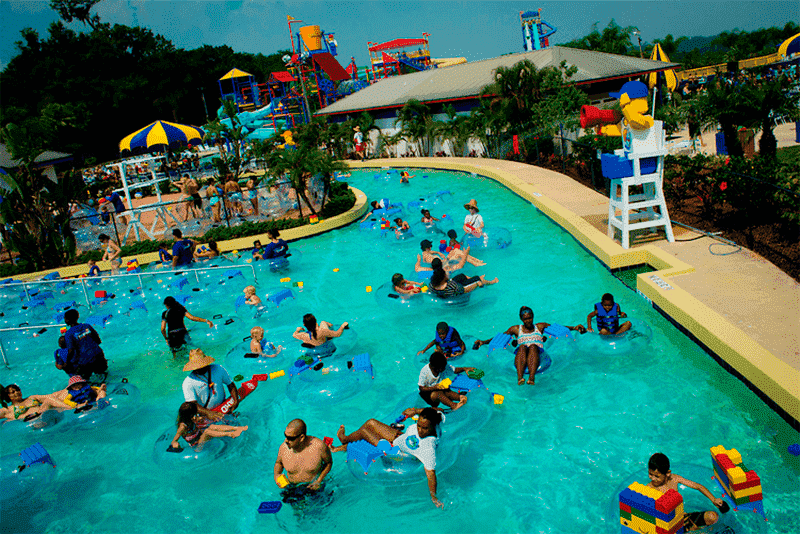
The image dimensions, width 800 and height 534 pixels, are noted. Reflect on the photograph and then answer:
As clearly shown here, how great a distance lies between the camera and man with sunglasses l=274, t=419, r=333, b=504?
6410 millimetres

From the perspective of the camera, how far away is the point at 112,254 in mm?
17203

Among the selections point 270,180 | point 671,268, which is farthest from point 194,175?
point 671,268

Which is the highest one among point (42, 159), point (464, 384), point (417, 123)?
point (42, 159)

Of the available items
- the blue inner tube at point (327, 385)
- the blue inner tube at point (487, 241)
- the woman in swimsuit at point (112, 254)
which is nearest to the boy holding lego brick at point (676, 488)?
the blue inner tube at point (327, 385)

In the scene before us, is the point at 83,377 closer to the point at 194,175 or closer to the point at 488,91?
the point at 488,91

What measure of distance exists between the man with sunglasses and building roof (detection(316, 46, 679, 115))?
24387mm

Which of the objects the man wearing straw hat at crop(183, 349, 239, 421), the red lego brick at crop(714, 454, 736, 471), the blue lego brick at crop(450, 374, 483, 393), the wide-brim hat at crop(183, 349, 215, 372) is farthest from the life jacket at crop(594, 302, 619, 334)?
the wide-brim hat at crop(183, 349, 215, 372)

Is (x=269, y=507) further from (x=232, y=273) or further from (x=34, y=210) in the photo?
(x=34, y=210)

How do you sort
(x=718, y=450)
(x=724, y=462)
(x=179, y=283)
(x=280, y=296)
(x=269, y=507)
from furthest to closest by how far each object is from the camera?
(x=179, y=283) < (x=280, y=296) < (x=269, y=507) < (x=718, y=450) < (x=724, y=462)

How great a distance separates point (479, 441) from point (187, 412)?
3.87 metres

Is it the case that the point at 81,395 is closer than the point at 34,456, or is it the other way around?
the point at 34,456

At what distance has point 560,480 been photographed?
6.59 meters

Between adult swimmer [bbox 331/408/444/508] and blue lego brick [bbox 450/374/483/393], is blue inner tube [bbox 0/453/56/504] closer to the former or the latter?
adult swimmer [bbox 331/408/444/508]

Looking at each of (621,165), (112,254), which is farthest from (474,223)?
(112,254)
